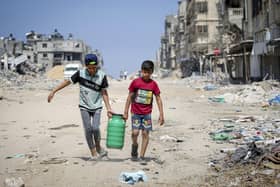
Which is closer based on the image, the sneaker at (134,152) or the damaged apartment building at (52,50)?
the sneaker at (134,152)

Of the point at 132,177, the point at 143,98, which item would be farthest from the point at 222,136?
the point at 132,177

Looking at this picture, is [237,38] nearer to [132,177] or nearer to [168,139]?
[168,139]

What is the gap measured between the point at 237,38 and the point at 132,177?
35.0 m

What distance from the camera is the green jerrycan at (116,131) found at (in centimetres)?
633

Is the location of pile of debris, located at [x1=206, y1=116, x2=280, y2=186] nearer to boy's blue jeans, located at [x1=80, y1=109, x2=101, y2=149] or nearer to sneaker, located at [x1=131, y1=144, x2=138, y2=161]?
sneaker, located at [x1=131, y1=144, x2=138, y2=161]

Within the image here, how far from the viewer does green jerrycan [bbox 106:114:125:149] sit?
6332mm

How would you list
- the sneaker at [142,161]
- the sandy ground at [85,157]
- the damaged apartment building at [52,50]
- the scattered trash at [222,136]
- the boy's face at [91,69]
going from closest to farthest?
the sandy ground at [85,157] < the sneaker at [142,161] < the boy's face at [91,69] < the scattered trash at [222,136] < the damaged apartment building at [52,50]

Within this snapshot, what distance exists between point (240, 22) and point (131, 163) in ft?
109

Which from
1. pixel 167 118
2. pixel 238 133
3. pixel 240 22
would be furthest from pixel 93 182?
pixel 240 22

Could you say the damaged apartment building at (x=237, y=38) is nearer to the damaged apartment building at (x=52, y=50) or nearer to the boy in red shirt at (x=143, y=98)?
the boy in red shirt at (x=143, y=98)

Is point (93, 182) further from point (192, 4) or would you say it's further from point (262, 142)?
point (192, 4)

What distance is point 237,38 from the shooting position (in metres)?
38.6

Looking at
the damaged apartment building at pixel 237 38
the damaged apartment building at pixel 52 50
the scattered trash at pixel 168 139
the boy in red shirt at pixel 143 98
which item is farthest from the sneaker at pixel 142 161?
the damaged apartment building at pixel 52 50

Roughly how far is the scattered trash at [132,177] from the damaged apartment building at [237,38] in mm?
19593
